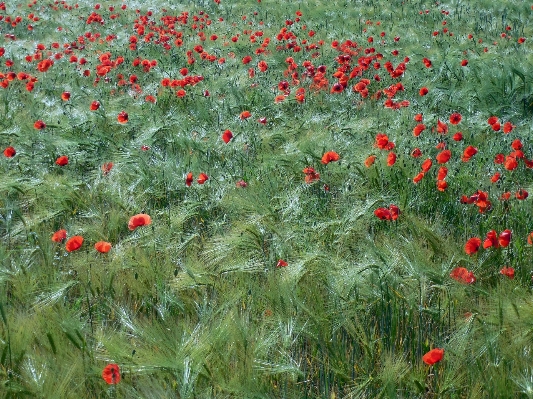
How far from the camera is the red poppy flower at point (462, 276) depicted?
199cm

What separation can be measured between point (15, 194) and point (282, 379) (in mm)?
1995

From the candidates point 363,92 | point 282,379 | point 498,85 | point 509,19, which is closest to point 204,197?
point 282,379

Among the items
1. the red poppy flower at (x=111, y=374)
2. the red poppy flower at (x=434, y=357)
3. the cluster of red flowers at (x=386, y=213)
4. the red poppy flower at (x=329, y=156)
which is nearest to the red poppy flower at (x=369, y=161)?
the red poppy flower at (x=329, y=156)

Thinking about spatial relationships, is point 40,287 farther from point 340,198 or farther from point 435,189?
point 435,189

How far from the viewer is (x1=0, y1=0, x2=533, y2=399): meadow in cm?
174

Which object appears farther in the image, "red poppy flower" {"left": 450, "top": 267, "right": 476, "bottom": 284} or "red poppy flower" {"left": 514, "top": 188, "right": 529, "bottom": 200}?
"red poppy flower" {"left": 514, "top": 188, "right": 529, "bottom": 200}

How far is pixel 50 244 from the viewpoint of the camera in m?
2.55

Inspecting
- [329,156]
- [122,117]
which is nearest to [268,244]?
[329,156]

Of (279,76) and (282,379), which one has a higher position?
(282,379)

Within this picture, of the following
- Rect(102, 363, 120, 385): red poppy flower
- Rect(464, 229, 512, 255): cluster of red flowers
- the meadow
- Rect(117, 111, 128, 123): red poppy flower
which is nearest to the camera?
Rect(102, 363, 120, 385): red poppy flower

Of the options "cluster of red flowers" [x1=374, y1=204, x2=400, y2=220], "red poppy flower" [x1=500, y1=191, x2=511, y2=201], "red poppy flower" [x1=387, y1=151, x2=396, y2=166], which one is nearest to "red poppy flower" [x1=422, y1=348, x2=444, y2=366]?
"cluster of red flowers" [x1=374, y1=204, x2=400, y2=220]

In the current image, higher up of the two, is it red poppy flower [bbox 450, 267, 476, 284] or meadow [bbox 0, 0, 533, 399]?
red poppy flower [bbox 450, 267, 476, 284]

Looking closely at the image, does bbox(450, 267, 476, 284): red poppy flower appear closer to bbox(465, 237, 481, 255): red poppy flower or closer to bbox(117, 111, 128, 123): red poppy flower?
bbox(465, 237, 481, 255): red poppy flower

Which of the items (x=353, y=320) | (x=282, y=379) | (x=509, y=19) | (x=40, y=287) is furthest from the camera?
(x=509, y=19)
